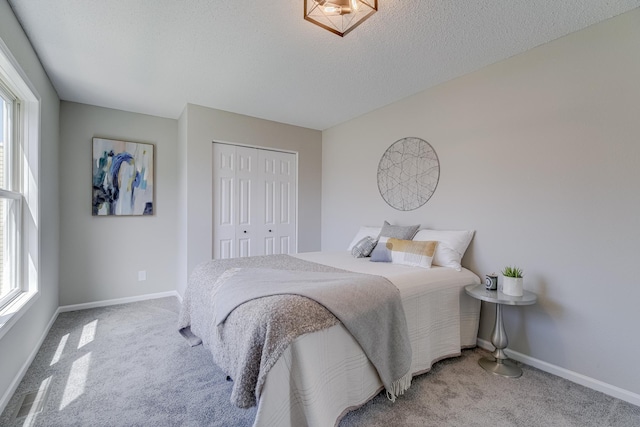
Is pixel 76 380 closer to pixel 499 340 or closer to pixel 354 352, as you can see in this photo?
pixel 354 352

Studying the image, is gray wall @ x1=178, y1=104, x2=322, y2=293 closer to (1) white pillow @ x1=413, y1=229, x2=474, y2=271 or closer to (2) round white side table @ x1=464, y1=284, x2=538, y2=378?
(1) white pillow @ x1=413, y1=229, x2=474, y2=271

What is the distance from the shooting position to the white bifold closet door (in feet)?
11.9

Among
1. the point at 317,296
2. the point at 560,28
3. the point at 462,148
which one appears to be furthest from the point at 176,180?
the point at 560,28

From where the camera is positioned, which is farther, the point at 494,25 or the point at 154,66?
the point at 154,66

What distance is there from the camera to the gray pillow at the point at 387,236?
2.62 m

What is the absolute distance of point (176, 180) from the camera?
3924mm

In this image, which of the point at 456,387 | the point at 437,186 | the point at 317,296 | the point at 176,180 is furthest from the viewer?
the point at 176,180

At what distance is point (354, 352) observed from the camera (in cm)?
159

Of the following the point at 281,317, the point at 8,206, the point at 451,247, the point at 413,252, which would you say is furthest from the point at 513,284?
the point at 8,206

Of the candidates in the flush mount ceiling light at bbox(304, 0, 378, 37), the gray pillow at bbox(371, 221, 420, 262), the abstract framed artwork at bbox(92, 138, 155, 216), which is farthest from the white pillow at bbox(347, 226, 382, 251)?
the abstract framed artwork at bbox(92, 138, 155, 216)

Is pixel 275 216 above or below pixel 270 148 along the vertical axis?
below

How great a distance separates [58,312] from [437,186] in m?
4.42

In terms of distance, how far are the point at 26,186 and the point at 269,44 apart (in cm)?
225

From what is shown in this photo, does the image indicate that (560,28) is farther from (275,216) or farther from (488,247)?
(275,216)
